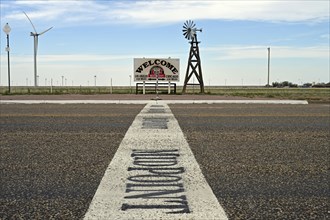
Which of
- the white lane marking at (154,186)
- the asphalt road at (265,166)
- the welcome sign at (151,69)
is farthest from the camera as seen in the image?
the welcome sign at (151,69)

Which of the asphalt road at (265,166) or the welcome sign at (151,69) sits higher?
the welcome sign at (151,69)

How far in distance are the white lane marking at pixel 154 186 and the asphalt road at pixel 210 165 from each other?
0.13 metres

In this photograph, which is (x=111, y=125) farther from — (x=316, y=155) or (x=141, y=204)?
(x=141, y=204)

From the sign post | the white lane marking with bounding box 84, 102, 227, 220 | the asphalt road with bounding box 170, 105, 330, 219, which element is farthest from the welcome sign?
the white lane marking with bounding box 84, 102, 227, 220

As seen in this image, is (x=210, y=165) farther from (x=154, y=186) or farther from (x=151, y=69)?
(x=151, y=69)

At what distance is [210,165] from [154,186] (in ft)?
4.13

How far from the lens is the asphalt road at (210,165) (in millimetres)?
3803

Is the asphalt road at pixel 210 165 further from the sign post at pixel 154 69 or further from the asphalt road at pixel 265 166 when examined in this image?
the sign post at pixel 154 69

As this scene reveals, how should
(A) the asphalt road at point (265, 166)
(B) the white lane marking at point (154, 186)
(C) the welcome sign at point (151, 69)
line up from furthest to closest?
1. (C) the welcome sign at point (151, 69)
2. (A) the asphalt road at point (265, 166)
3. (B) the white lane marking at point (154, 186)

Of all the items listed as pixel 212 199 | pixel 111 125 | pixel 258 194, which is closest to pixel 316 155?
pixel 258 194

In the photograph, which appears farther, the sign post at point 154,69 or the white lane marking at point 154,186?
the sign post at point 154,69

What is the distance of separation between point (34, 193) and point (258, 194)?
2214mm

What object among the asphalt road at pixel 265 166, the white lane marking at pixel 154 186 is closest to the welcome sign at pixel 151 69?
the asphalt road at pixel 265 166

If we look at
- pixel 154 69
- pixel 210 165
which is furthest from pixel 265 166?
→ pixel 154 69
